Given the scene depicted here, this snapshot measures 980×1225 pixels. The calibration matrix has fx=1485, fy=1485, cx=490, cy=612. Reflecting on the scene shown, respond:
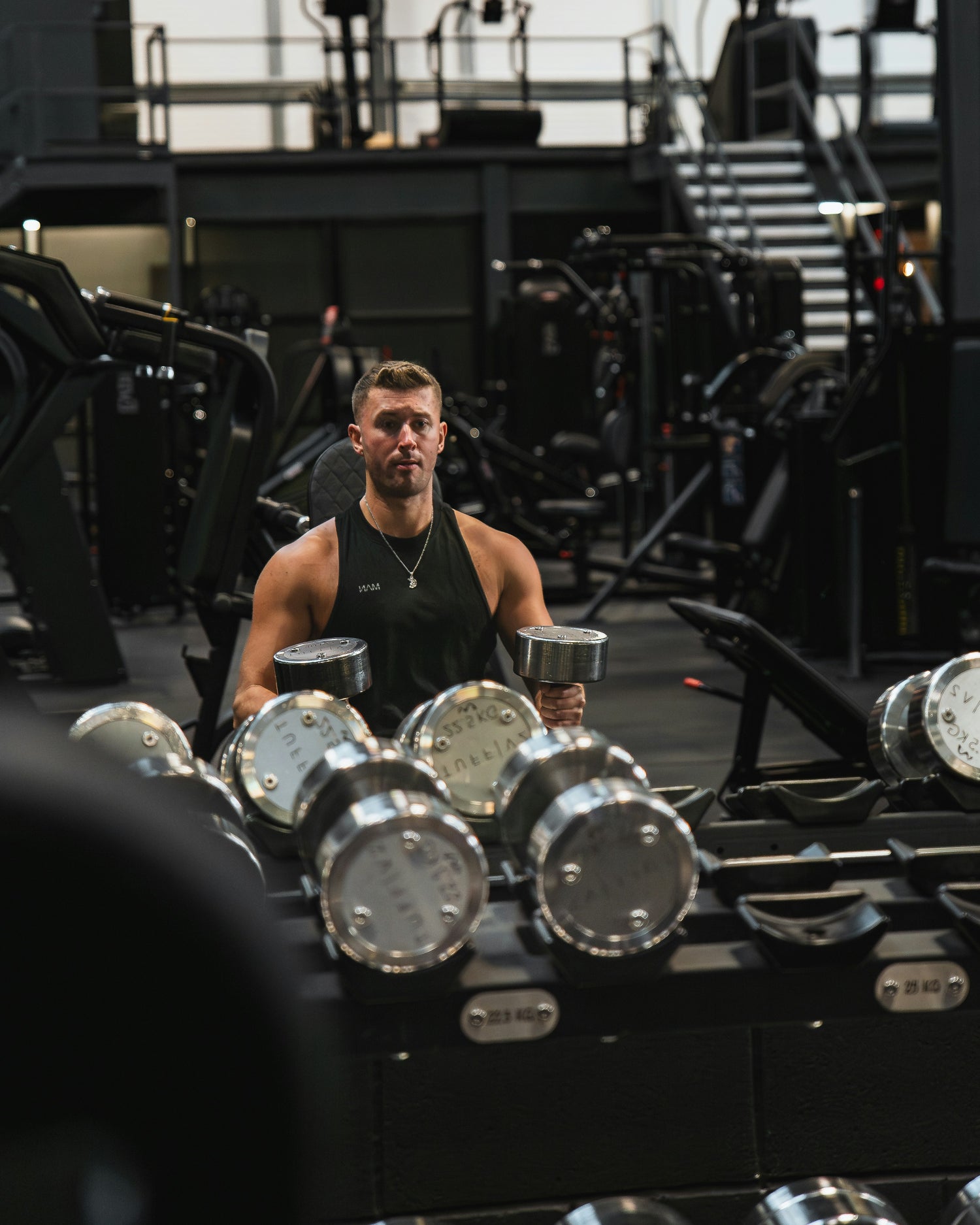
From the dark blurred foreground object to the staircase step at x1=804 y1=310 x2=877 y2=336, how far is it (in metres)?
11.2

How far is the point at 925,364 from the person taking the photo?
22.6 feet

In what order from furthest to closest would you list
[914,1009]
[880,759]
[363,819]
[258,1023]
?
[880,759] → [914,1009] → [363,819] → [258,1023]

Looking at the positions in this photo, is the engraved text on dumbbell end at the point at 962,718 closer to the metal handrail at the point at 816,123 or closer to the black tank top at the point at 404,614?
the black tank top at the point at 404,614

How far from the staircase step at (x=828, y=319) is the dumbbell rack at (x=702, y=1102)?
399 inches

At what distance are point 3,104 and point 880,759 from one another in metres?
14.1

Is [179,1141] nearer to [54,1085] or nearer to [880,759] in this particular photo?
[54,1085]

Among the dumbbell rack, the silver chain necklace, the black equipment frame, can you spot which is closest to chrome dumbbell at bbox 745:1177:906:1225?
the dumbbell rack

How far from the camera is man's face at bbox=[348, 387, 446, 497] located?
2.66 meters

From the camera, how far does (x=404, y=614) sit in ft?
8.98

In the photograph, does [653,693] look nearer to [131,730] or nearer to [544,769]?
[131,730]

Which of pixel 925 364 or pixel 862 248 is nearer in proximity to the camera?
pixel 925 364

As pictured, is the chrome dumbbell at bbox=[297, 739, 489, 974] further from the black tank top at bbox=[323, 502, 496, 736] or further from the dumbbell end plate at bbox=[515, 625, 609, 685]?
the black tank top at bbox=[323, 502, 496, 736]

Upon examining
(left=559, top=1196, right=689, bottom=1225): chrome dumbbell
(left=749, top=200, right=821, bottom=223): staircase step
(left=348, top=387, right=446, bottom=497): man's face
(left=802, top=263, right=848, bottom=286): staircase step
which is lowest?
(left=559, top=1196, right=689, bottom=1225): chrome dumbbell

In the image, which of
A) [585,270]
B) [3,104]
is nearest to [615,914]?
[585,270]
